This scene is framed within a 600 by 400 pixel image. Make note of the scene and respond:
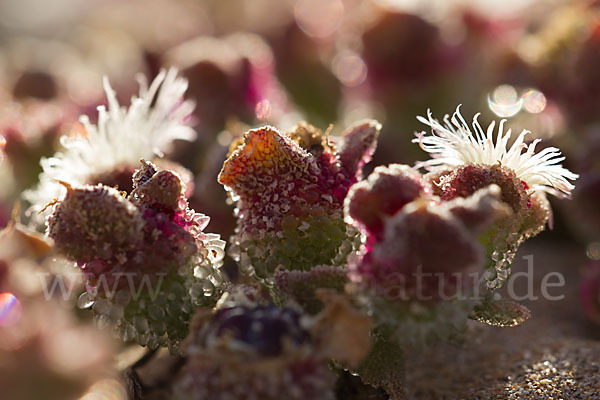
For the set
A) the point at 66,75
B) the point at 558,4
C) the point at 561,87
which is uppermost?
the point at 558,4

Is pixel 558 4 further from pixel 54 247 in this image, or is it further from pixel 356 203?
pixel 54 247

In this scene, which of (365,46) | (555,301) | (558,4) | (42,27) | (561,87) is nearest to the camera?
(555,301)

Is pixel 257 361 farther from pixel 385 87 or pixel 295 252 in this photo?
pixel 385 87

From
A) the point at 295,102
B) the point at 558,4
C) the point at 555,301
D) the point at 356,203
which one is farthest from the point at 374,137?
the point at 558,4

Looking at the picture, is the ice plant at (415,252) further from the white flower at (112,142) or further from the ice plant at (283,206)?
the white flower at (112,142)

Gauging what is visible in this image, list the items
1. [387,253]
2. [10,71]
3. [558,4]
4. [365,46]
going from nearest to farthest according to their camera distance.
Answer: [387,253]
[365,46]
[558,4]
[10,71]

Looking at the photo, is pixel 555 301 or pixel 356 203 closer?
pixel 356 203

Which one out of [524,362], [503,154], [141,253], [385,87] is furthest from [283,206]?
[385,87]

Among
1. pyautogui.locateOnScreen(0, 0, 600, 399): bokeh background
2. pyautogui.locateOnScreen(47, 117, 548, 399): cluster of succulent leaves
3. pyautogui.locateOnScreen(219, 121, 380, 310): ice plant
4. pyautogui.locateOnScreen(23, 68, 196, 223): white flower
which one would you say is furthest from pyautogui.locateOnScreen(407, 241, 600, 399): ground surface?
pyautogui.locateOnScreen(23, 68, 196, 223): white flower

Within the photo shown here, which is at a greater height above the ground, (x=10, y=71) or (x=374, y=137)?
(x=10, y=71)
